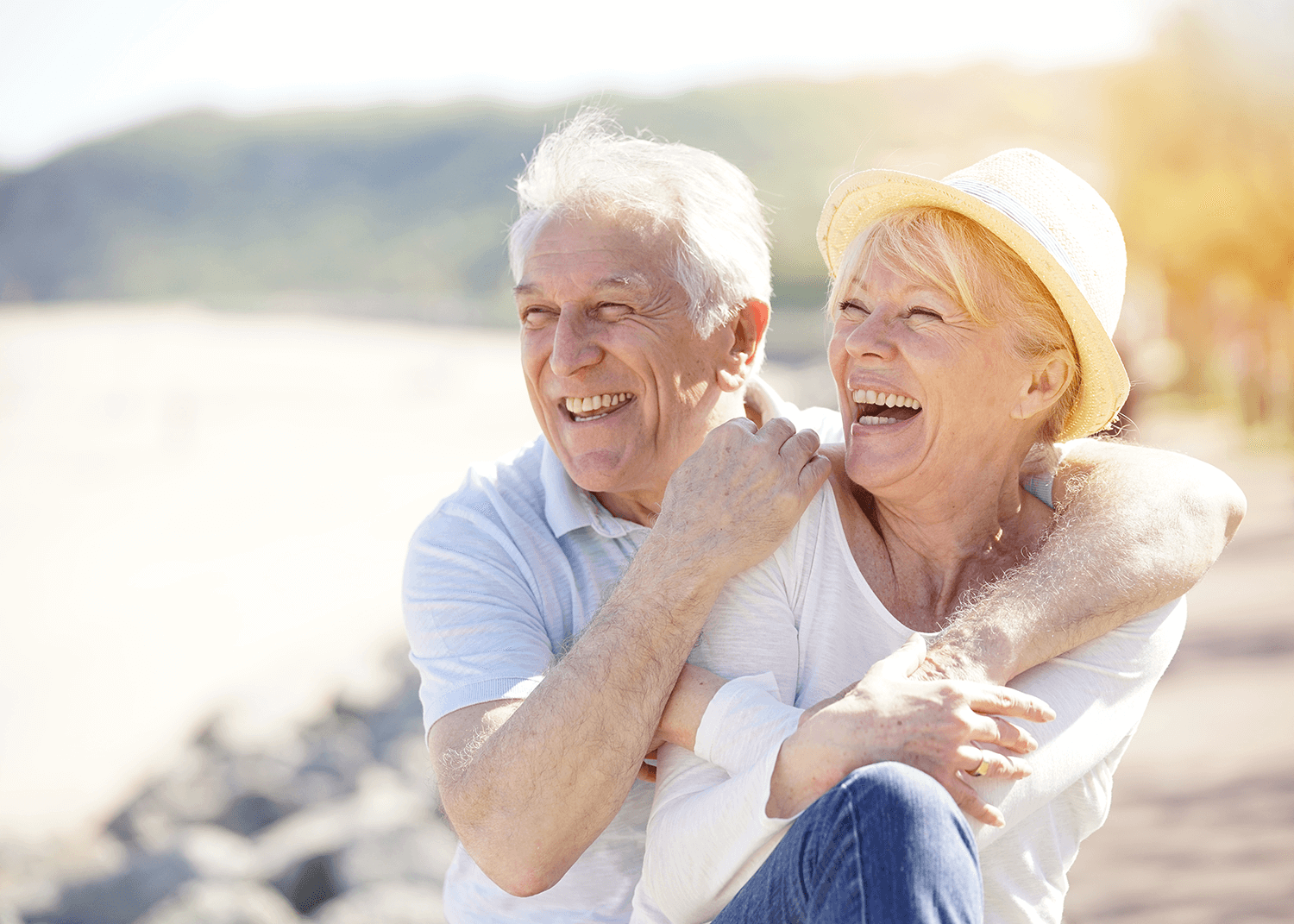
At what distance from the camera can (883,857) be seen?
56.1 inches

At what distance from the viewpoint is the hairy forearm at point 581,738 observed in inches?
69.8

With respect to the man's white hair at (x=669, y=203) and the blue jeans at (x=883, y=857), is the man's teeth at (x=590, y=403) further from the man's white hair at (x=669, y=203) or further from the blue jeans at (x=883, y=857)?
the blue jeans at (x=883, y=857)

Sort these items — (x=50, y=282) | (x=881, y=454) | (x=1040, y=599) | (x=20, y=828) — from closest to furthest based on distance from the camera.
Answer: (x=1040, y=599) < (x=881, y=454) < (x=20, y=828) < (x=50, y=282)

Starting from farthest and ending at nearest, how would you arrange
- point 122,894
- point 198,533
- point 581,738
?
point 198,533 < point 122,894 < point 581,738

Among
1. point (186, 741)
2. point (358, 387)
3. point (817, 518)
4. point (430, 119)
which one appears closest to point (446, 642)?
point (817, 518)

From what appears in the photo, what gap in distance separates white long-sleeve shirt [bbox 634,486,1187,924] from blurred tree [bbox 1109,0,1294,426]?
7613mm

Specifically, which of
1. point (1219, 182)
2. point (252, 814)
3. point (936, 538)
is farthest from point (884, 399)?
point (1219, 182)

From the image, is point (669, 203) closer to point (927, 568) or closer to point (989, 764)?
point (927, 568)

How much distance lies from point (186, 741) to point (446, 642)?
615cm

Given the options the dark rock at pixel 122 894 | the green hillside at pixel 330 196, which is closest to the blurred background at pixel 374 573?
the dark rock at pixel 122 894

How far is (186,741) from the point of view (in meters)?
7.34

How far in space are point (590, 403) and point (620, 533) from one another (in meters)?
0.31

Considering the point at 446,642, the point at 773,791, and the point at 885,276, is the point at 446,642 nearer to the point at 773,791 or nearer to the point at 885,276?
the point at 773,791

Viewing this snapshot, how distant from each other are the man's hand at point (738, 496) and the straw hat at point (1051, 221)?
487mm
